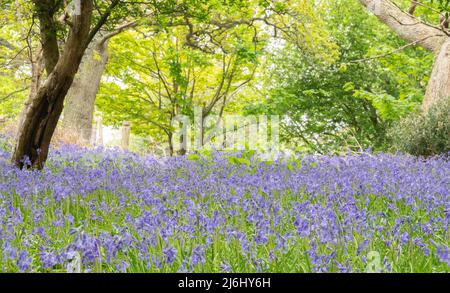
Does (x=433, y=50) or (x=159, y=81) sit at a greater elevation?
(x=159, y=81)

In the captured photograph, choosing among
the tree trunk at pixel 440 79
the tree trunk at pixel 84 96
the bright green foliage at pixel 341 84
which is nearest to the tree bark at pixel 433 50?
the tree trunk at pixel 440 79

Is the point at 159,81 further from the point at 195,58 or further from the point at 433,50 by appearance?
the point at 433,50

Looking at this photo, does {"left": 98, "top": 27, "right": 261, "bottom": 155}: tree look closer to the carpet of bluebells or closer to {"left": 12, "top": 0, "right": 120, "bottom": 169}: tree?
{"left": 12, "top": 0, "right": 120, "bottom": 169}: tree

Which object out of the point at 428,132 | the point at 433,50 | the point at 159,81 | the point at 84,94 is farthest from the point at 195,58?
the point at 428,132

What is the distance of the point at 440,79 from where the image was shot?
11641mm

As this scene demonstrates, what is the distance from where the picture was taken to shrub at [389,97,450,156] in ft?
32.8

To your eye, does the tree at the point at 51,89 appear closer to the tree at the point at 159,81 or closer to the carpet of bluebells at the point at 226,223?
the carpet of bluebells at the point at 226,223

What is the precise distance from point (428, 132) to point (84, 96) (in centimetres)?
915

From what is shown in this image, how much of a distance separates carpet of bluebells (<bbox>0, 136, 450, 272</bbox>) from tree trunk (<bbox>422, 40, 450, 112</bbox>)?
644cm

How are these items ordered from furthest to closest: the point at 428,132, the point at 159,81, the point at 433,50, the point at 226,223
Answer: the point at 159,81, the point at 433,50, the point at 428,132, the point at 226,223

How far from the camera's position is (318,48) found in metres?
15.4

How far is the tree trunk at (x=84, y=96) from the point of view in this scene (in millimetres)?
14141

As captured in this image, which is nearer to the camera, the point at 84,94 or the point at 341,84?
the point at 84,94
